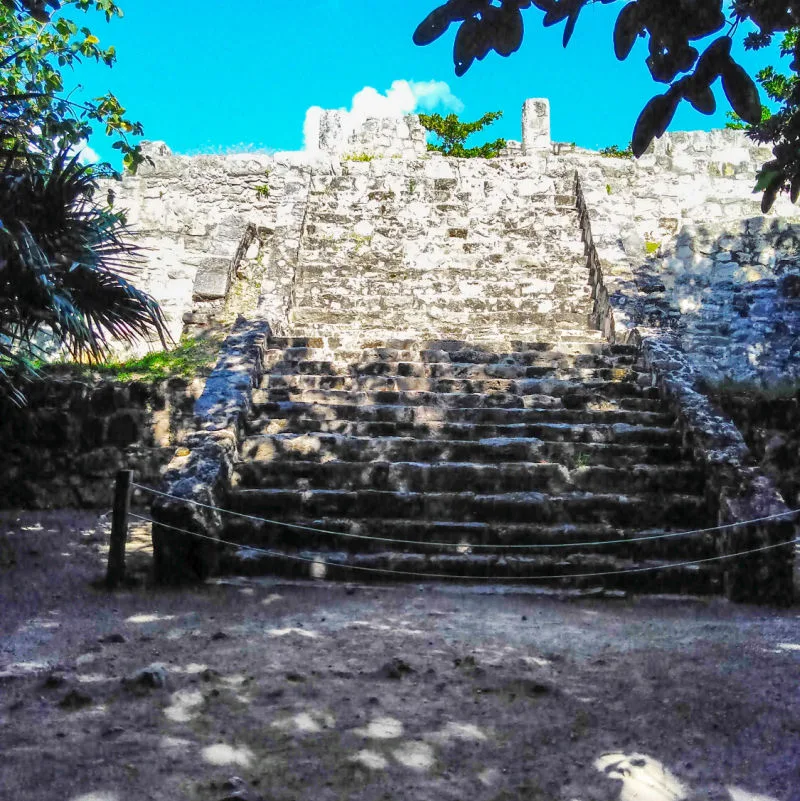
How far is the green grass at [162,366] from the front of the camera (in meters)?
6.79

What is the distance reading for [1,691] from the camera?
113 inches

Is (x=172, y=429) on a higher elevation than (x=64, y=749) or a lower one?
higher

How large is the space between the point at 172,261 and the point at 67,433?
421 centimetres

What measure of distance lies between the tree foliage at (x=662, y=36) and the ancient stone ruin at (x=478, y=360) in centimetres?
325

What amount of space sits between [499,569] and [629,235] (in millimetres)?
5574

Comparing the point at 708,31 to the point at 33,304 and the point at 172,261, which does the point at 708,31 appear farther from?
the point at 172,261

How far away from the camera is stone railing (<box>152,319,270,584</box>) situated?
14.9ft

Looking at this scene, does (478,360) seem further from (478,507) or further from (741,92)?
(741,92)

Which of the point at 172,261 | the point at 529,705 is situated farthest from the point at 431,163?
the point at 529,705

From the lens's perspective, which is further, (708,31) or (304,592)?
(304,592)

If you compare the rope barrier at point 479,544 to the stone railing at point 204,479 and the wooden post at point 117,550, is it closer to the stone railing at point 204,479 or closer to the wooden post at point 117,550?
the stone railing at point 204,479

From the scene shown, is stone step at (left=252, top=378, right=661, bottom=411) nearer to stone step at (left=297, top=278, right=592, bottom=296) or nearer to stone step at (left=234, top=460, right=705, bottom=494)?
stone step at (left=234, top=460, right=705, bottom=494)

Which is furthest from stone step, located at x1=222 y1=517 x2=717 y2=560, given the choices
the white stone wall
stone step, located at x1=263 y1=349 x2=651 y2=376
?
the white stone wall

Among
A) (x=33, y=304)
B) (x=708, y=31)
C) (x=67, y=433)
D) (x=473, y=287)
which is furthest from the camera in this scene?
(x=473, y=287)
